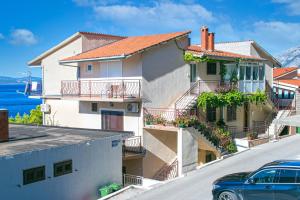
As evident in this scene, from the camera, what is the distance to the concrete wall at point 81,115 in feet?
80.0

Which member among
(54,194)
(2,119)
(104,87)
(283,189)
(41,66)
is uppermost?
(41,66)

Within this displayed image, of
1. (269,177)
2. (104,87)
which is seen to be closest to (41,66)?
(104,87)

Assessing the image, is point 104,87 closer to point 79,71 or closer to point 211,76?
point 79,71

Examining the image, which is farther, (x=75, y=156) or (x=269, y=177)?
(x=75, y=156)

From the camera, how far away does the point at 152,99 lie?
2450cm

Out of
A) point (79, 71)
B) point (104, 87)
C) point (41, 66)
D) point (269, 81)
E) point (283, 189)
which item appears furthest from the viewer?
point (269, 81)

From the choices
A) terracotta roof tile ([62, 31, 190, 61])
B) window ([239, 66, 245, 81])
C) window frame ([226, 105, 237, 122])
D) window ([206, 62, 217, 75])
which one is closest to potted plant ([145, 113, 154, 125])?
terracotta roof tile ([62, 31, 190, 61])

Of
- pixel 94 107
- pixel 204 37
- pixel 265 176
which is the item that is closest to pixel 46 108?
pixel 94 107

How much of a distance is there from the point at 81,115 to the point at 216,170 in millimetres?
11407

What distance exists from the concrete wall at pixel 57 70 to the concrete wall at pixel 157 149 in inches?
343

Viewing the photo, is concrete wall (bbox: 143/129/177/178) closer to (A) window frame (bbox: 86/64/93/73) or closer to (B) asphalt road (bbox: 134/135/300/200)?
(B) asphalt road (bbox: 134/135/300/200)

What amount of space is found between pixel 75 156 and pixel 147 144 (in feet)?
24.6

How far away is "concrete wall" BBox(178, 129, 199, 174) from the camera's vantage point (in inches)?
886

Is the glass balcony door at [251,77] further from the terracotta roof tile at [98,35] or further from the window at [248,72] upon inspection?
the terracotta roof tile at [98,35]
